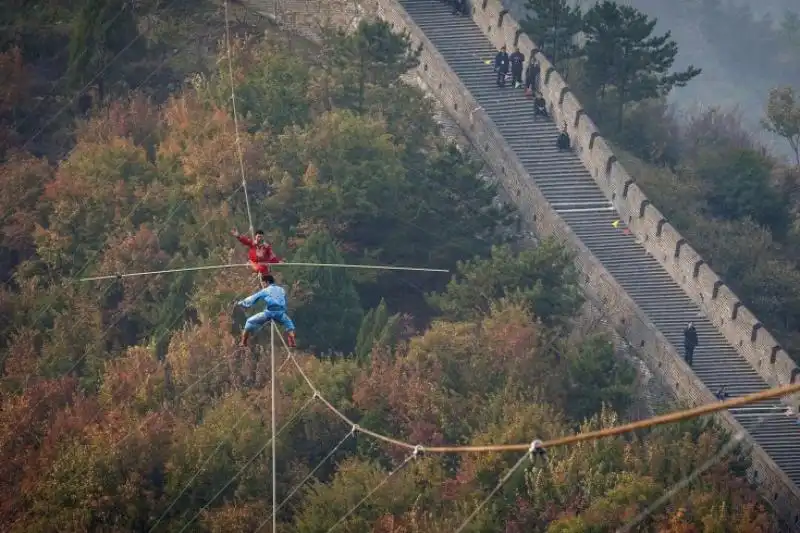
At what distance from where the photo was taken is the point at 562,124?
190ft

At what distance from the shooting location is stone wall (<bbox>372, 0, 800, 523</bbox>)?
4803cm

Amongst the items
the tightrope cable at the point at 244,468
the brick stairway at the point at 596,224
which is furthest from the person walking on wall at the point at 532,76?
the tightrope cable at the point at 244,468

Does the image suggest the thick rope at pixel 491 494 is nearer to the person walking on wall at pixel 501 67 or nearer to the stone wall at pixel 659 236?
the stone wall at pixel 659 236

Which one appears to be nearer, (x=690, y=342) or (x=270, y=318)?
(x=270, y=318)

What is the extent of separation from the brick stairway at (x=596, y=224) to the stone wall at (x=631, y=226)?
0.37m

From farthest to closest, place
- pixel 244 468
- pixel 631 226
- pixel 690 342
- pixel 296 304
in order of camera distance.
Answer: pixel 631 226
pixel 296 304
pixel 690 342
pixel 244 468

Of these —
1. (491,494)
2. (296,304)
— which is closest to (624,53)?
(296,304)

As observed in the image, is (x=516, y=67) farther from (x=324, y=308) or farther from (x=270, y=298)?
(x=270, y=298)

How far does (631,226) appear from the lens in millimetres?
54500

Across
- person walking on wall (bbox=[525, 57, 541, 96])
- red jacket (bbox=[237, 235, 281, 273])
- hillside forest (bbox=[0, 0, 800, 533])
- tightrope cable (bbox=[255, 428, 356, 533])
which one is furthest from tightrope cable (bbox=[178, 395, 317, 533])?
person walking on wall (bbox=[525, 57, 541, 96])

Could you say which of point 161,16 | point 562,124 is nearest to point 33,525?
point 562,124

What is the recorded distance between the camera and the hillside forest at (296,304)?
44.8 metres

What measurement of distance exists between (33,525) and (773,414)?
58.0ft

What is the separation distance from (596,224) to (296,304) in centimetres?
883
